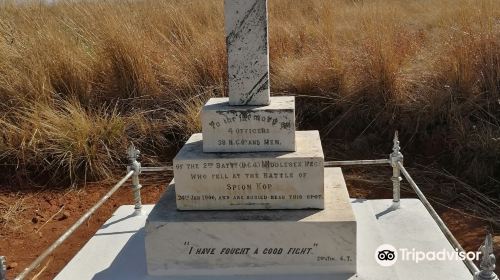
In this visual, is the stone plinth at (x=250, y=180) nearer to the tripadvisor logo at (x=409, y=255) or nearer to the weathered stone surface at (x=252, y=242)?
the weathered stone surface at (x=252, y=242)

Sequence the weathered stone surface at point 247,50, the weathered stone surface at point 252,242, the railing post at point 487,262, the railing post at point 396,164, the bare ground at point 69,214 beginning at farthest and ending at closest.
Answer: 1. the bare ground at point 69,214
2. the railing post at point 396,164
3. the weathered stone surface at point 247,50
4. the weathered stone surface at point 252,242
5. the railing post at point 487,262

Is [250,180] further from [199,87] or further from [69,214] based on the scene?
[199,87]

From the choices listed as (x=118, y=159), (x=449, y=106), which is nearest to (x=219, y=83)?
(x=118, y=159)

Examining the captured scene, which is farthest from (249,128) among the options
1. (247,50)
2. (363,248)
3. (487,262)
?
(487,262)

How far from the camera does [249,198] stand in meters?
3.06

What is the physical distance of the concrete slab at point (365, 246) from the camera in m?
3.00

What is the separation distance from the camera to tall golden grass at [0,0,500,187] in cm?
559

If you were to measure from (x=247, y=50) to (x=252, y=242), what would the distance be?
3.49 feet

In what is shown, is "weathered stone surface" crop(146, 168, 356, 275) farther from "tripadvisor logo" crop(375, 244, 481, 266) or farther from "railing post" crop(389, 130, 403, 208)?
"railing post" crop(389, 130, 403, 208)

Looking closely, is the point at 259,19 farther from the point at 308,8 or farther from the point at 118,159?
the point at 308,8

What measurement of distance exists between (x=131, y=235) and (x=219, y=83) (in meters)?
3.01

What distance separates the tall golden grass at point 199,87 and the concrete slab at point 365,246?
5.95 ft

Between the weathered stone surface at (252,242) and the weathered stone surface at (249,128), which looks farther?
the weathered stone surface at (249,128)

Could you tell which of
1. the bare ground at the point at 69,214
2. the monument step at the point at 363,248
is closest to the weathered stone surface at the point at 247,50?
the monument step at the point at 363,248
